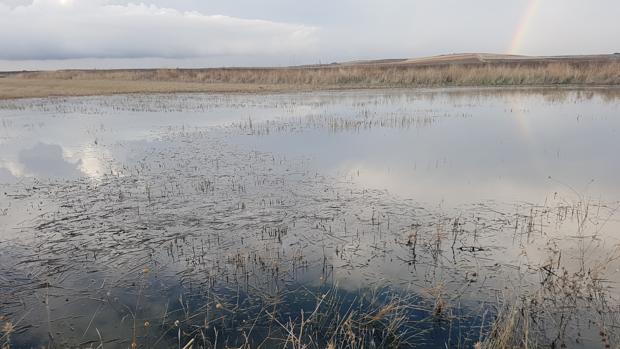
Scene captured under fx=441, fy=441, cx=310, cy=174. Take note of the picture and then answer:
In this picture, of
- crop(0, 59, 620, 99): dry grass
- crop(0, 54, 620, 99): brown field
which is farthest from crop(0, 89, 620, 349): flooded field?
crop(0, 54, 620, 99): brown field

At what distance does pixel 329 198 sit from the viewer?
9117 millimetres

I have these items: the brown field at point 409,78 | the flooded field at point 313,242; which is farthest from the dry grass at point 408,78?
the flooded field at point 313,242

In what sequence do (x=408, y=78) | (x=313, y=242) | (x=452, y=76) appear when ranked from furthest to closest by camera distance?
(x=408, y=78)
(x=452, y=76)
(x=313, y=242)

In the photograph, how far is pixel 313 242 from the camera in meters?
7.04

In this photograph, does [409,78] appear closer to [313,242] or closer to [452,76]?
[452,76]

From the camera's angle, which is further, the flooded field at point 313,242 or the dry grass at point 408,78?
the dry grass at point 408,78

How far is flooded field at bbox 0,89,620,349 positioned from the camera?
16.2ft

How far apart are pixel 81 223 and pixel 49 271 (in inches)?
72.1

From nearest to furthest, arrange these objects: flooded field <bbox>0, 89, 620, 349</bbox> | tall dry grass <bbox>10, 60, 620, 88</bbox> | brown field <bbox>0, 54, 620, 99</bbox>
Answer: flooded field <bbox>0, 89, 620, 349</bbox>
tall dry grass <bbox>10, 60, 620, 88</bbox>
brown field <bbox>0, 54, 620, 99</bbox>

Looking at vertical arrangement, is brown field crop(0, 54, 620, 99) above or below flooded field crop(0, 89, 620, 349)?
above

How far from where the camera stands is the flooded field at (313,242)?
495cm

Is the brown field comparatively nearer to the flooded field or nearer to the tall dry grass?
the tall dry grass

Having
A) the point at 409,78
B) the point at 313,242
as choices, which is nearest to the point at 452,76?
the point at 409,78

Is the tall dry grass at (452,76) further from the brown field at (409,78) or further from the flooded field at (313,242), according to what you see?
the flooded field at (313,242)
